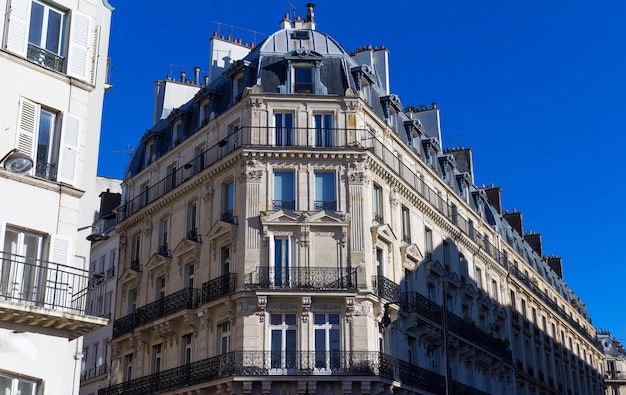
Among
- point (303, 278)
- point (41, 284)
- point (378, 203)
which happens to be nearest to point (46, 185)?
point (41, 284)

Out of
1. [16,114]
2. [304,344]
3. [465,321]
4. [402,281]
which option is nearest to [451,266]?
[465,321]

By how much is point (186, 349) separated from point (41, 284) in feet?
49.8

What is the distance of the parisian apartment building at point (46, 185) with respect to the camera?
44.3ft

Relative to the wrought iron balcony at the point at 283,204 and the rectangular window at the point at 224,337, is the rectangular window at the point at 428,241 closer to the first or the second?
the wrought iron balcony at the point at 283,204

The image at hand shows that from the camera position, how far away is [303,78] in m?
28.9

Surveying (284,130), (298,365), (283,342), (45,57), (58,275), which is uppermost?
(284,130)

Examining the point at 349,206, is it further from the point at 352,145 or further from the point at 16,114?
the point at 16,114

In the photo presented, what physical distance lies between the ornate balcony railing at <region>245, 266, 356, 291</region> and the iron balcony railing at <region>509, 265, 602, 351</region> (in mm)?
18056

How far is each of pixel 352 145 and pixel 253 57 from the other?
5.47m

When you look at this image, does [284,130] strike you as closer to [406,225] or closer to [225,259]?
[225,259]

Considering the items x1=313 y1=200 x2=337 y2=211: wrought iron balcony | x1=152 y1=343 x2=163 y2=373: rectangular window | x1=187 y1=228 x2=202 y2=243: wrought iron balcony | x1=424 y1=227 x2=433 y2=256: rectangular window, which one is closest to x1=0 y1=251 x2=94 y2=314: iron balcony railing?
x1=313 y1=200 x2=337 y2=211: wrought iron balcony

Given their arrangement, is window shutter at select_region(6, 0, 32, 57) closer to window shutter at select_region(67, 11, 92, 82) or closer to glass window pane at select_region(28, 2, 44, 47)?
glass window pane at select_region(28, 2, 44, 47)

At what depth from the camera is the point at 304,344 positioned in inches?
1000

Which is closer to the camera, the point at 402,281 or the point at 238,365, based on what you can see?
the point at 238,365
